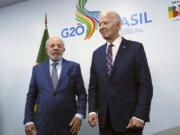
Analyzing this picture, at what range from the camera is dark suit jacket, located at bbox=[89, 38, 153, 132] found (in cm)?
165

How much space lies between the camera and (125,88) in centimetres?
169

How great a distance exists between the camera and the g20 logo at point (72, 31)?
3391 mm

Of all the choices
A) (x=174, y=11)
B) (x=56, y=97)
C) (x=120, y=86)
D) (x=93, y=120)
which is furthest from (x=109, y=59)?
(x=174, y=11)

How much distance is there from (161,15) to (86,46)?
47.1 inches

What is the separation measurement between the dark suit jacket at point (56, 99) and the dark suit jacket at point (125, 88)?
1.51ft

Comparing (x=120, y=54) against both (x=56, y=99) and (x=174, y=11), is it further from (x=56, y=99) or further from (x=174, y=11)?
(x=174, y=11)

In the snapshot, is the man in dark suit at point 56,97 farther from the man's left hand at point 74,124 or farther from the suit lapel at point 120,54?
the suit lapel at point 120,54

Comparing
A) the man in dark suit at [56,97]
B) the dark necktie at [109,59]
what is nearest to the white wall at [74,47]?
the man in dark suit at [56,97]

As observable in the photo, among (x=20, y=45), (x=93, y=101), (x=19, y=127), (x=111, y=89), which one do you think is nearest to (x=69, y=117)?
(x=93, y=101)

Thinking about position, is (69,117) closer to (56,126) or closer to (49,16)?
(56,126)

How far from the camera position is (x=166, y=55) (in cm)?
270

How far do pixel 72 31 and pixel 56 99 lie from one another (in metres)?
1.66

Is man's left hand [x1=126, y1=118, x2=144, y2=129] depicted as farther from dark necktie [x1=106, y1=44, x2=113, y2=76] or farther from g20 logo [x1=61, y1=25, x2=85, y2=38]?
g20 logo [x1=61, y1=25, x2=85, y2=38]

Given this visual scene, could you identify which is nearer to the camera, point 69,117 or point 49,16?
point 69,117
